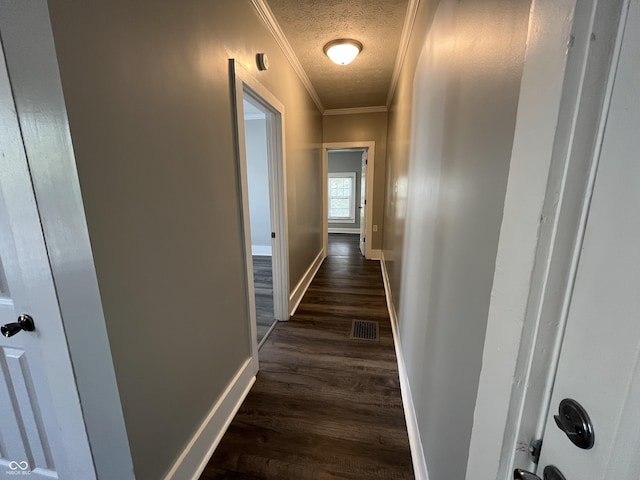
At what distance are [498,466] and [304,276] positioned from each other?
294 centimetres

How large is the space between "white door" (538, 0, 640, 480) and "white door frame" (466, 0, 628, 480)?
2 cm

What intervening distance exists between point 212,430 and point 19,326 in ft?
3.23

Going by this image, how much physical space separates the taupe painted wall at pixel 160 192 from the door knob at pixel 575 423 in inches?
44.3

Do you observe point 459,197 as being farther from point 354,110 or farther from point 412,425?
point 354,110

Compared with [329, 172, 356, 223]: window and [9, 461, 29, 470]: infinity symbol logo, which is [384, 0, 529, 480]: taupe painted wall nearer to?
[9, 461, 29, 470]: infinity symbol logo

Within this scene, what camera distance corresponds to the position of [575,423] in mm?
382

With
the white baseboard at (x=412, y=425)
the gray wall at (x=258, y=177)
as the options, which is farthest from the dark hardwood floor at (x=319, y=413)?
the gray wall at (x=258, y=177)

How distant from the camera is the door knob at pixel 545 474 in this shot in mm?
412

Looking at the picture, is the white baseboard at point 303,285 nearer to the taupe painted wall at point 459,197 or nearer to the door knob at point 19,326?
the taupe painted wall at point 459,197

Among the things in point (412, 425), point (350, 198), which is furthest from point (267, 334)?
point (350, 198)

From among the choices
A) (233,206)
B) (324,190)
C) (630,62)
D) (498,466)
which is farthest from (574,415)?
(324,190)

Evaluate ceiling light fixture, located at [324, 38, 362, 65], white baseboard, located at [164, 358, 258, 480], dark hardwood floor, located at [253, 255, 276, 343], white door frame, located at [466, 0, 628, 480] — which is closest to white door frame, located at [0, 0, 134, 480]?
white baseboard, located at [164, 358, 258, 480]

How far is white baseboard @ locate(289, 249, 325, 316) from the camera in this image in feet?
9.35

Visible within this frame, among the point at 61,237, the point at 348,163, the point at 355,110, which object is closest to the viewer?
the point at 61,237
